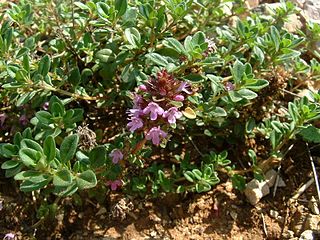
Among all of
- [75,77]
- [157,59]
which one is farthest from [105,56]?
[157,59]

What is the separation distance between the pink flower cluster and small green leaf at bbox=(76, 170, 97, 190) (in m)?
0.28

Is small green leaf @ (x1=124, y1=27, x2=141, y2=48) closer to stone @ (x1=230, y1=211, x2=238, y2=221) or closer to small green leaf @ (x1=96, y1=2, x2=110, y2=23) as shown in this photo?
small green leaf @ (x1=96, y1=2, x2=110, y2=23)

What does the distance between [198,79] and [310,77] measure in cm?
107

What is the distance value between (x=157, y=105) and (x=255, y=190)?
97cm

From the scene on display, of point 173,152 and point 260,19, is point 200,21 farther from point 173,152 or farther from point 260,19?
point 173,152

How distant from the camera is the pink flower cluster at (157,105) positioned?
2143mm

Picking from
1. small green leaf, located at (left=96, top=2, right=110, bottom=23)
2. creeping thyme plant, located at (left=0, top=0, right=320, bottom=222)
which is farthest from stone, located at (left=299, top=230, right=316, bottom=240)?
small green leaf, located at (left=96, top=2, right=110, bottom=23)

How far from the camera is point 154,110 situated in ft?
6.97

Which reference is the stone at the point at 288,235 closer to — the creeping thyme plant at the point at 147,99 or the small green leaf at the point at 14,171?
the creeping thyme plant at the point at 147,99

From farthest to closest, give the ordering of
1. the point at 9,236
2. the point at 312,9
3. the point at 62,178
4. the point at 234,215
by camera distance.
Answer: the point at 312,9 < the point at 234,215 < the point at 9,236 < the point at 62,178

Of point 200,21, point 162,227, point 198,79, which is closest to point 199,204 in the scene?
point 162,227

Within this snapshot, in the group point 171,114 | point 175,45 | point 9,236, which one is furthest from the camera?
point 9,236

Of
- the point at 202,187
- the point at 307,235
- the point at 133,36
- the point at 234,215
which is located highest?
the point at 133,36

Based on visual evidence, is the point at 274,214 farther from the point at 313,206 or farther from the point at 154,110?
the point at 154,110
